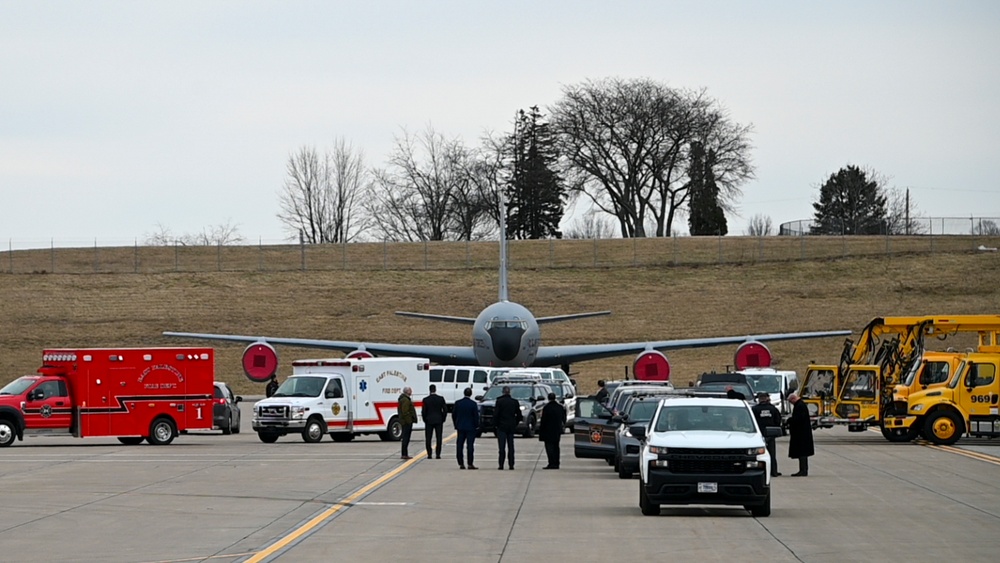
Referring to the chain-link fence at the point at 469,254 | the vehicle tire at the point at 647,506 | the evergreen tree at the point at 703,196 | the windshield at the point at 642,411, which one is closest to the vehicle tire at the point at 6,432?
the windshield at the point at 642,411

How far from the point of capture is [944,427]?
34000 millimetres

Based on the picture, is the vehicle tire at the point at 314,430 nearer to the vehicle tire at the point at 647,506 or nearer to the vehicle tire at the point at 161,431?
the vehicle tire at the point at 161,431

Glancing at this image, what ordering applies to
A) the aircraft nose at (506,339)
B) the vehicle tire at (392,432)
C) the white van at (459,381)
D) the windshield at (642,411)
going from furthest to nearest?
the aircraft nose at (506,339) < the white van at (459,381) < the vehicle tire at (392,432) < the windshield at (642,411)

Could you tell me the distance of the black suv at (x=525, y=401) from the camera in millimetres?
37375

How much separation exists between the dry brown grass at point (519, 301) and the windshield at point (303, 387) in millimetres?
34771

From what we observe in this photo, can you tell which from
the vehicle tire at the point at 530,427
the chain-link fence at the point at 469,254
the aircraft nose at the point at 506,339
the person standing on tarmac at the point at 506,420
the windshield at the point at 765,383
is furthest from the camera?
the chain-link fence at the point at 469,254

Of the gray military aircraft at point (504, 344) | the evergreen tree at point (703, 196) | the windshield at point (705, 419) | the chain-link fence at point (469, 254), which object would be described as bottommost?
the windshield at point (705, 419)

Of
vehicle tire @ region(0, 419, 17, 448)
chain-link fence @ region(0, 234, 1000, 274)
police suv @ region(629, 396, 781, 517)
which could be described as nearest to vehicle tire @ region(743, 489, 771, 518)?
police suv @ region(629, 396, 781, 517)

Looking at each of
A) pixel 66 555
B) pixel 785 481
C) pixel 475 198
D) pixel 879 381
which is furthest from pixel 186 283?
pixel 66 555

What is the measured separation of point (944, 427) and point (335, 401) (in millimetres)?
15270

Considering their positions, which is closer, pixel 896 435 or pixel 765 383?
pixel 896 435

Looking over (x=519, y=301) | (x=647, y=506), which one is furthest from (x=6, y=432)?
(x=519, y=301)

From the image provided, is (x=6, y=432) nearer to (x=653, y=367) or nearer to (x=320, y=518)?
(x=320, y=518)

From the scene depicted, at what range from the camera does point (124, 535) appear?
16.0 m
